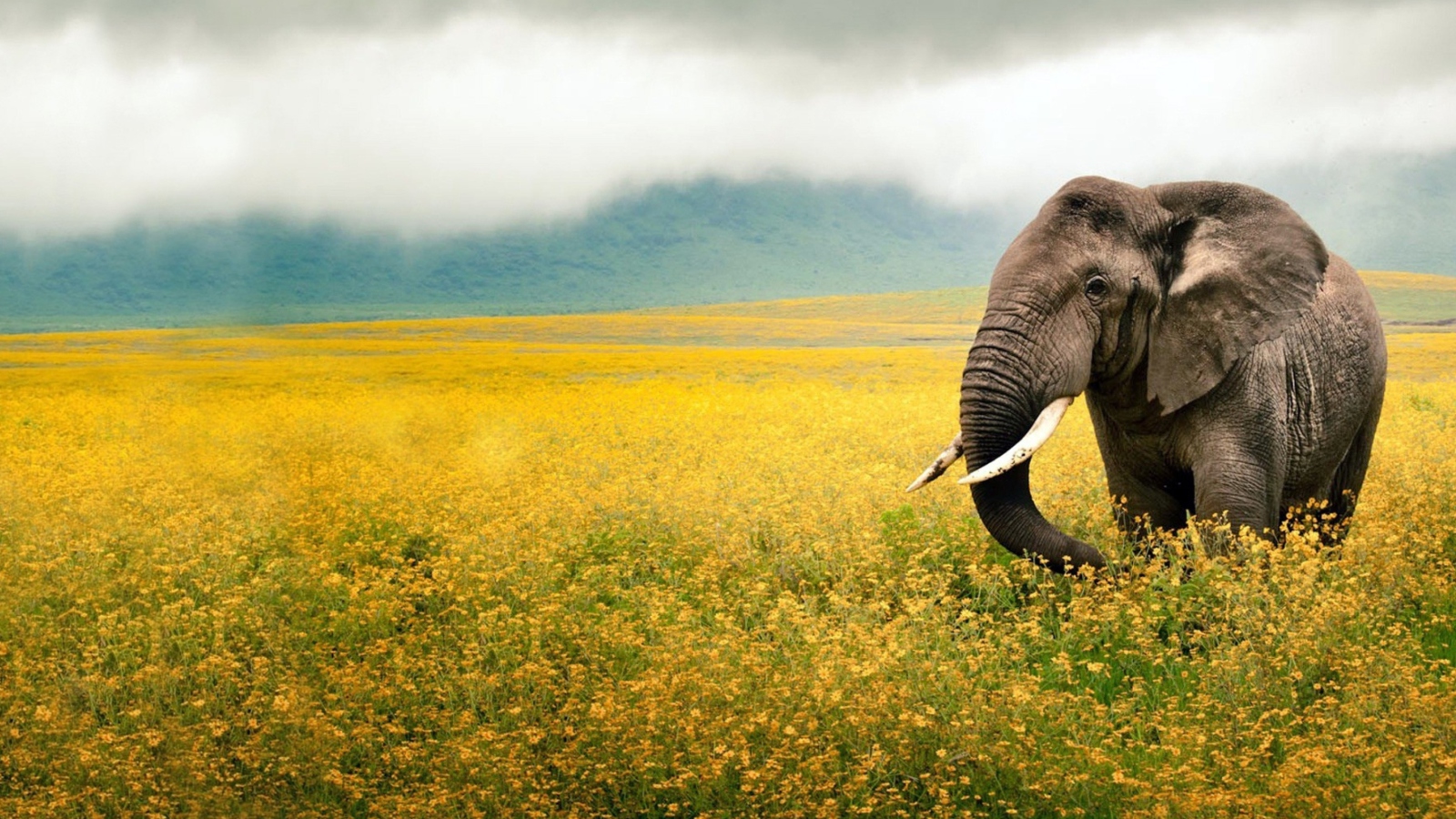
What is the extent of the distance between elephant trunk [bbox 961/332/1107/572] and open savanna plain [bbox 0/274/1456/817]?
437 millimetres

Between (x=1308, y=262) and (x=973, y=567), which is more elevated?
(x=1308, y=262)

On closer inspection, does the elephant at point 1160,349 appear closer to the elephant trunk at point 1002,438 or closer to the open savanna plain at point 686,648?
the elephant trunk at point 1002,438

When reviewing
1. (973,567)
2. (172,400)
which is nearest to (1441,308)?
(172,400)

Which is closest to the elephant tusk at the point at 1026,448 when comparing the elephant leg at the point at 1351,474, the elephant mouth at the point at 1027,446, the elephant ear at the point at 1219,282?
the elephant mouth at the point at 1027,446

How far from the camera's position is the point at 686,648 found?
7.16 m

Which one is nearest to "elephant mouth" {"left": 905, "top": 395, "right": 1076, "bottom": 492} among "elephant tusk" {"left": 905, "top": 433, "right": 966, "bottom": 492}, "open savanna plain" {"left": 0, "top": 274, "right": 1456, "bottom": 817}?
"elephant tusk" {"left": 905, "top": 433, "right": 966, "bottom": 492}

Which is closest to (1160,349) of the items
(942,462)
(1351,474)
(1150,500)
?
(1150,500)

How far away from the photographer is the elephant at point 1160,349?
8148 millimetres

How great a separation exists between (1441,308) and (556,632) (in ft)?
470

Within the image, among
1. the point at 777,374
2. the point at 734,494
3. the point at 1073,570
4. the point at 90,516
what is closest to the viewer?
the point at 1073,570

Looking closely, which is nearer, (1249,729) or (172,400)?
(1249,729)

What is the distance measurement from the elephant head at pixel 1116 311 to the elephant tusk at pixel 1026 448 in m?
0.02

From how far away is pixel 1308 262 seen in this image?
28.9 ft

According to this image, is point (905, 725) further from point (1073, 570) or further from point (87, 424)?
point (87, 424)
